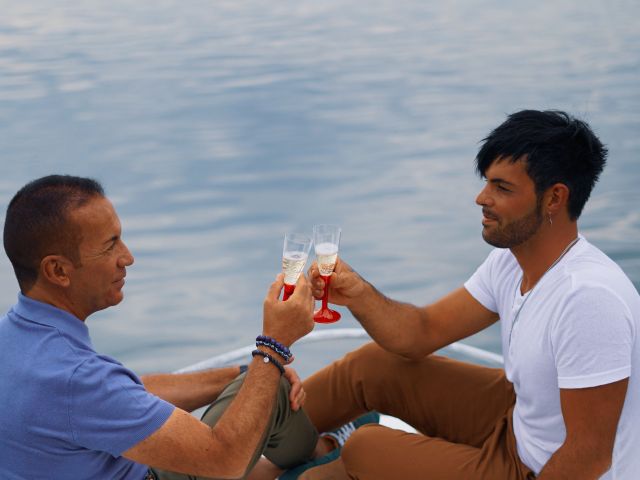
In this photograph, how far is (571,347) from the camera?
7.68ft

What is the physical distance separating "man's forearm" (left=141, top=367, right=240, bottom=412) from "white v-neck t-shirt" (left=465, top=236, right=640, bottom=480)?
2.72ft

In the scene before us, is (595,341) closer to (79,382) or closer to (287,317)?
(287,317)

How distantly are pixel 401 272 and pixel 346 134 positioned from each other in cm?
322

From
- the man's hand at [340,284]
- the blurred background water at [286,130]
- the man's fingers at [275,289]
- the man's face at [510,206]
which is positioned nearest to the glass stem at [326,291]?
the man's hand at [340,284]

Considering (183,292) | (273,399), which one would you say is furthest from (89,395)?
(183,292)

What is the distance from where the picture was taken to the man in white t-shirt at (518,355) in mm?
2338

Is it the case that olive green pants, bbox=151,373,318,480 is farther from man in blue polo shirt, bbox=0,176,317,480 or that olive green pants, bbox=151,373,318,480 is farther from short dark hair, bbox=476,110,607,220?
short dark hair, bbox=476,110,607,220

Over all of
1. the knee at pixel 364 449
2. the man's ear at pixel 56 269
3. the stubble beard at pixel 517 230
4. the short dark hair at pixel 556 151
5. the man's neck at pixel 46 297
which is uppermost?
the short dark hair at pixel 556 151

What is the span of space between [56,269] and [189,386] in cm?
83

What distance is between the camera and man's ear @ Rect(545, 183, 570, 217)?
2602mm

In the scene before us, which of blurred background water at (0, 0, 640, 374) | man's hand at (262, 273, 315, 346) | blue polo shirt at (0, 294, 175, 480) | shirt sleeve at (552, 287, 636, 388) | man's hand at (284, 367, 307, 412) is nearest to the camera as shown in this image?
blue polo shirt at (0, 294, 175, 480)

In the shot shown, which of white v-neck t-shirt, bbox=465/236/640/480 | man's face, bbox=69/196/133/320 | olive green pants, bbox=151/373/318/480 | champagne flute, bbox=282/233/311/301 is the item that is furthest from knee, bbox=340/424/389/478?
man's face, bbox=69/196/133/320

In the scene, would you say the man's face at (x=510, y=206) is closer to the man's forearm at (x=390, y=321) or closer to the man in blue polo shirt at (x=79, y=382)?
the man's forearm at (x=390, y=321)

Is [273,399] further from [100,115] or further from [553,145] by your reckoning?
[100,115]
